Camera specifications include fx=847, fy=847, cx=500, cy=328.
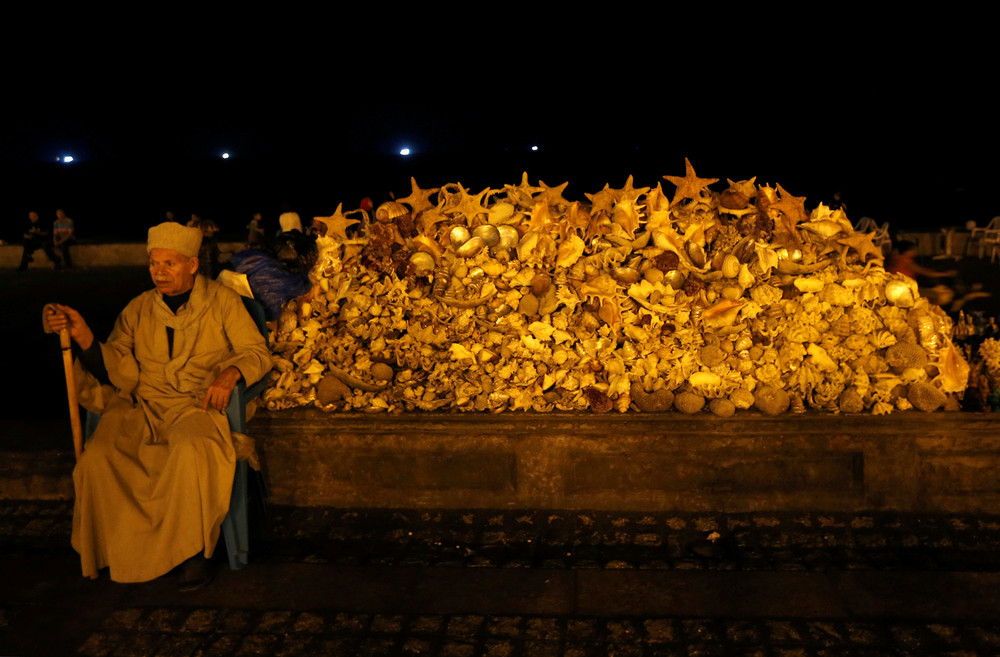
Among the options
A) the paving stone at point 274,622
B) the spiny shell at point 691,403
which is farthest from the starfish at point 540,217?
the paving stone at point 274,622

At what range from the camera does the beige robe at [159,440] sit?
3555 millimetres

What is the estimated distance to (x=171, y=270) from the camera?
146 inches

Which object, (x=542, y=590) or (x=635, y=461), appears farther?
(x=635, y=461)

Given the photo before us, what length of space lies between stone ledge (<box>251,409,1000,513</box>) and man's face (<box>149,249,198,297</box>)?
33.3 inches

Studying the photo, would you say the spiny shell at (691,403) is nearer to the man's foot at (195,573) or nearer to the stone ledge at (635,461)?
the stone ledge at (635,461)

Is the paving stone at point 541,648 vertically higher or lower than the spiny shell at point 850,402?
lower

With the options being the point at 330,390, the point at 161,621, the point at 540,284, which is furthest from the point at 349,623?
the point at 540,284

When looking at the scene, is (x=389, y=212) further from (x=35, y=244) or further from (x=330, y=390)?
(x=35, y=244)

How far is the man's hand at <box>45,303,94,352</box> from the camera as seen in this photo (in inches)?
143

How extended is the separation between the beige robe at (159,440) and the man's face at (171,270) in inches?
2.8

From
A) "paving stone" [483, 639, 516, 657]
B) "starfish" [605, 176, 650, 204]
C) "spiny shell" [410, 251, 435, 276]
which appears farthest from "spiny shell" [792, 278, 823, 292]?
"paving stone" [483, 639, 516, 657]

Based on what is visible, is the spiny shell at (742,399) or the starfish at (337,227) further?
the starfish at (337,227)

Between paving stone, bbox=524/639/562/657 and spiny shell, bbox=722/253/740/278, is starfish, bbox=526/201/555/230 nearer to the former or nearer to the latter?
spiny shell, bbox=722/253/740/278

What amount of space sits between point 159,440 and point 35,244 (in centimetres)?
1711
